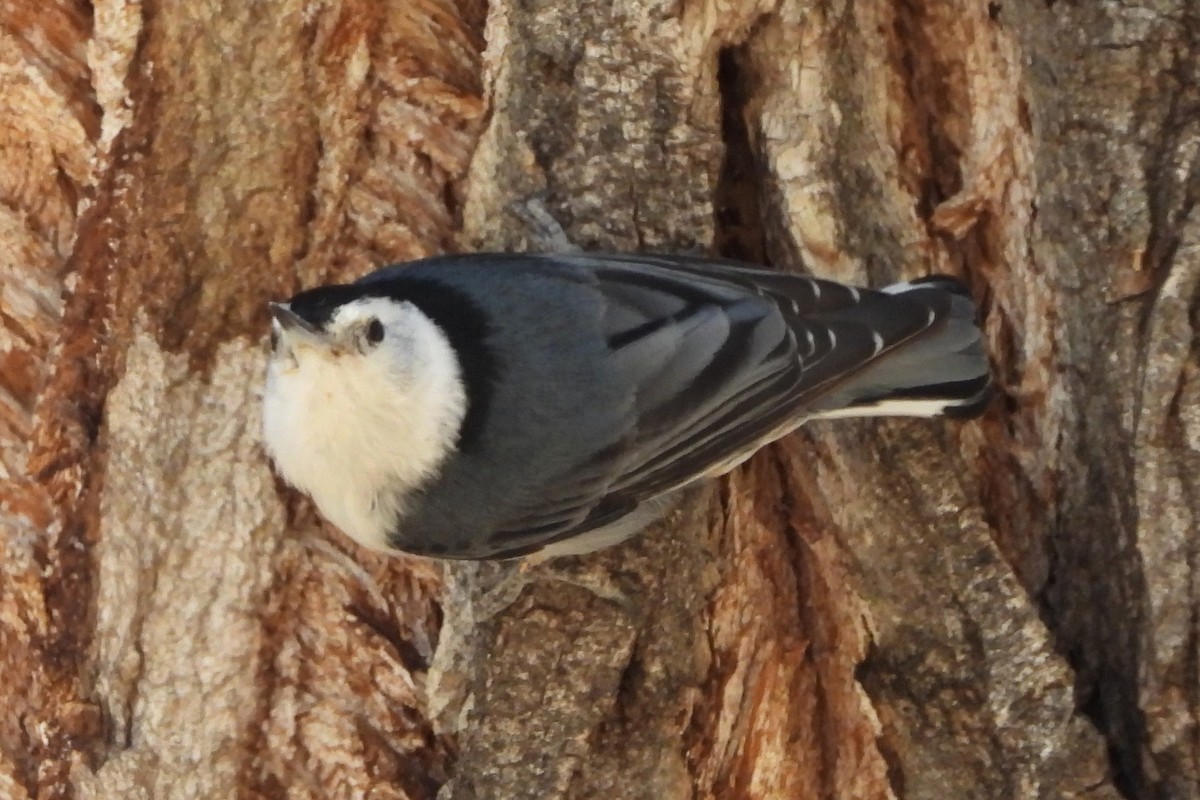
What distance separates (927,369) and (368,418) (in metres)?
0.73

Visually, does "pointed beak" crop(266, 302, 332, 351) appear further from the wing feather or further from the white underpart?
the wing feather

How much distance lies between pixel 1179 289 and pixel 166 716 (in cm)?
135

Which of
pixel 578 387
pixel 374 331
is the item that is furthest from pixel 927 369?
pixel 374 331

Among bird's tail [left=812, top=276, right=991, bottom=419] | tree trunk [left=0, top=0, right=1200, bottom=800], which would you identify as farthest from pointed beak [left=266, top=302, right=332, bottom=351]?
bird's tail [left=812, top=276, right=991, bottom=419]

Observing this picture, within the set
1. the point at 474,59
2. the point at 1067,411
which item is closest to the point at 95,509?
the point at 474,59

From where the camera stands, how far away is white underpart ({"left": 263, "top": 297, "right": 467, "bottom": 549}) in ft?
5.19

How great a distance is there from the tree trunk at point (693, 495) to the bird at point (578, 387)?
0.07 metres

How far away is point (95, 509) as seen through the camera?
5.24 ft

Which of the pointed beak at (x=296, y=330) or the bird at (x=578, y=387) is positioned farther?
the bird at (x=578, y=387)

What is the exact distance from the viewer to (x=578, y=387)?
1646 millimetres

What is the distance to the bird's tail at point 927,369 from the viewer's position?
5.27 ft

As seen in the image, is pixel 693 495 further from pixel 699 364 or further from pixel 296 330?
pixel 296 330

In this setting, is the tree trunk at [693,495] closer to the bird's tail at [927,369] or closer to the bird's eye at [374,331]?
the bird's tail at [927,369]

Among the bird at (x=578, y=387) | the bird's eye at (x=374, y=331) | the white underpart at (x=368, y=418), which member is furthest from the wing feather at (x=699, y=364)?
the bird's eye at (x=374, y=331)
